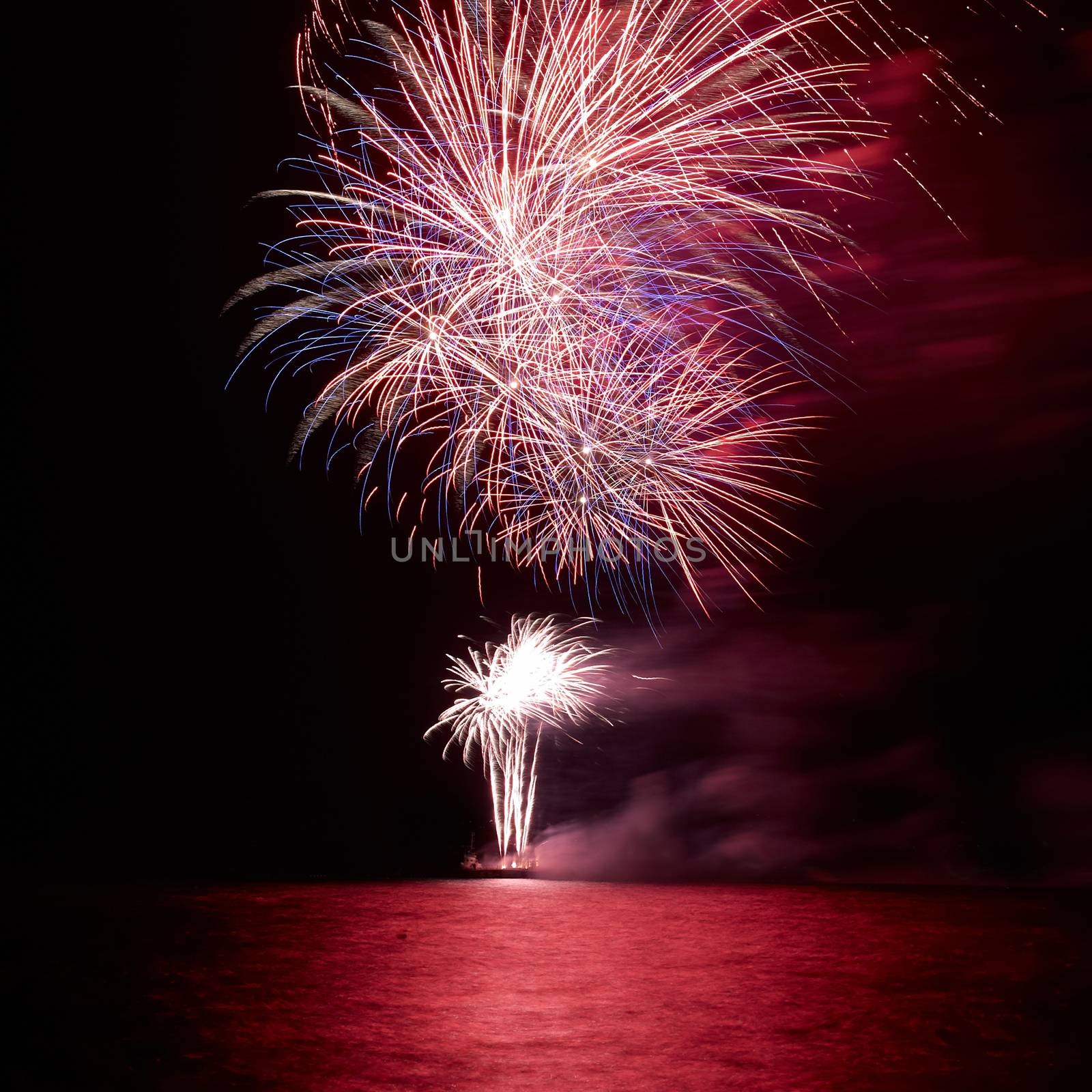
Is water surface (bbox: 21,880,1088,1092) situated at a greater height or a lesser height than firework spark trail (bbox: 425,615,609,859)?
lesser

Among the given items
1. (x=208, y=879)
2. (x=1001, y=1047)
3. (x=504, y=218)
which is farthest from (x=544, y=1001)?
(x=504, y=218)

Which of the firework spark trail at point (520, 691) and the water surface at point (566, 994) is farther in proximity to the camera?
the firework spark trail at point (520, 691)

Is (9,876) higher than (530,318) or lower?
lower

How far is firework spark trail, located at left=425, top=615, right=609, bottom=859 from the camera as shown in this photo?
644 inches

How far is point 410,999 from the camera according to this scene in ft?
19.6

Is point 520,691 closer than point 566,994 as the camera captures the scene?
No

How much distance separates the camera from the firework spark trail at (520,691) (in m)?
16.4

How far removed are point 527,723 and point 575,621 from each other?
2131 mm

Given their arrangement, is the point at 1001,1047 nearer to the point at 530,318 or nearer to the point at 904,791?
the point at 530,318

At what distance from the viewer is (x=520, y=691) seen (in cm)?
1667

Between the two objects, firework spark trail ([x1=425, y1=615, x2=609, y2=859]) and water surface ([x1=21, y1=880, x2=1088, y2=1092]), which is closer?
water surface ([x1=21, y1=880, x2=1088, y2=1092])

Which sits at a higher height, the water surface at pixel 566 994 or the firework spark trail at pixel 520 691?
the firework spark trail at pixel 520 691

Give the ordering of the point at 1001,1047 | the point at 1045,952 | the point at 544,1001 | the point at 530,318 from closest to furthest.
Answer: the point at 1001,1047
the point at 544,1001
the point at 1045,952
the point at 530,318

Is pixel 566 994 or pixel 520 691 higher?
pixel 520 691
